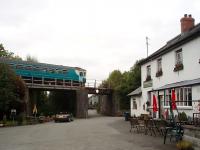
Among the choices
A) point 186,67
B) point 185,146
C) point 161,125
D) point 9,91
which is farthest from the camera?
point 9,91

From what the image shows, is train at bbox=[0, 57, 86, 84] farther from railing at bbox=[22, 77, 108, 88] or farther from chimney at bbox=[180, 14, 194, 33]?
chimney at bbox=[180, 14, 194, 33]

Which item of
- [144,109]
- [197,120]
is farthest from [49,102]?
[197,120]

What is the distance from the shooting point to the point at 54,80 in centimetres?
4606

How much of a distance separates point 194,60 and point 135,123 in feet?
17.8

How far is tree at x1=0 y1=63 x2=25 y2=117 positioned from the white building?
15.3 meters

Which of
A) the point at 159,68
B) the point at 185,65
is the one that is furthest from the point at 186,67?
the point at 159,68

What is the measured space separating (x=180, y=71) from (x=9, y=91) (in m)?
20.5

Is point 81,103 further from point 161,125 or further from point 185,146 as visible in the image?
point 185,146

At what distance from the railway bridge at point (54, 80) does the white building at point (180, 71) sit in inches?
827

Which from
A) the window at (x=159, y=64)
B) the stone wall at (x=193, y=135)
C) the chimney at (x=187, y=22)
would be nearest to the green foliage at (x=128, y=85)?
the window at (x=159, y=64)

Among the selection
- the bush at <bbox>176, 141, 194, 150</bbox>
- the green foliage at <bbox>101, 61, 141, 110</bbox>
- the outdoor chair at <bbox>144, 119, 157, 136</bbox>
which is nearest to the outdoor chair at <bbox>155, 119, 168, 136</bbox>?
the outdoor chair at <bbox>144, 119, 157, 136</bbox>

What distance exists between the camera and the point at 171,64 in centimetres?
2173

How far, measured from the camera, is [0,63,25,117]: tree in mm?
32812

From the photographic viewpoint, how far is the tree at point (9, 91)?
108 feet
